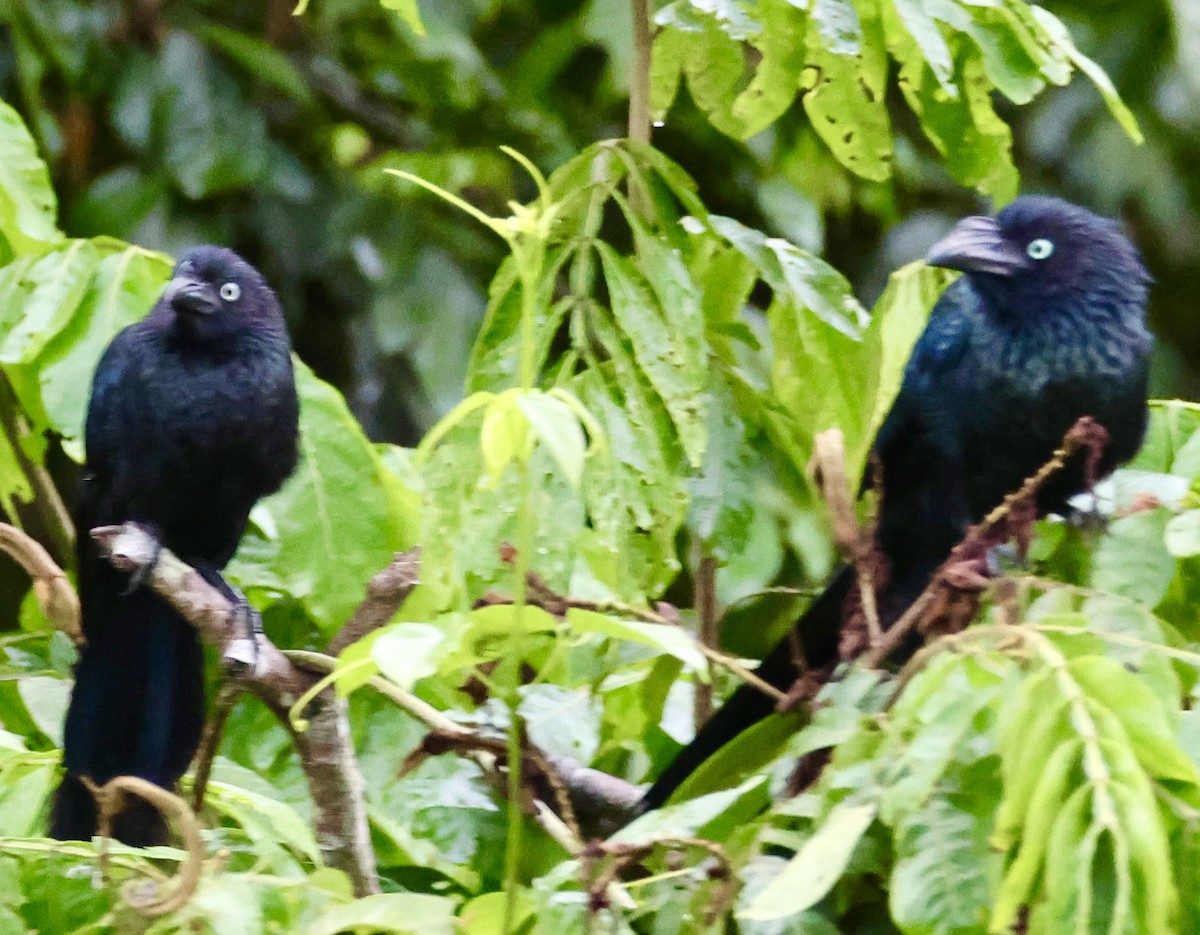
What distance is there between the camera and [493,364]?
1640 mm

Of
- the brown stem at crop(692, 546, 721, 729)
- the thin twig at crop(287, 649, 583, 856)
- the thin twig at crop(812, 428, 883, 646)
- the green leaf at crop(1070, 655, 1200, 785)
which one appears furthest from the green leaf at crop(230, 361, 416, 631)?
the green leaf at crop(1070, 655, 1200, 785)

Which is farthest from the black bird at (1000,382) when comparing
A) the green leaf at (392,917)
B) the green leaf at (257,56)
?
the green leaf at (257,56)

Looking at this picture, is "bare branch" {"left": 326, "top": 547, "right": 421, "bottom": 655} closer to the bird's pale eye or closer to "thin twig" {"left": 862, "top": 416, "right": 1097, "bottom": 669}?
"thin twig" {"left": 862, "top": 416, "right": 1097, "bottom": 669}

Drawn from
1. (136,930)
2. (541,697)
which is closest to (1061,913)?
(136,930)

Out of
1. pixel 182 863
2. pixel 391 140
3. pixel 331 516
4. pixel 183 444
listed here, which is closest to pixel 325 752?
pixel 182 863

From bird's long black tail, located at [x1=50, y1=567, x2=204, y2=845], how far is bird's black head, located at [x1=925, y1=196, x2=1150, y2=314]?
1076mm

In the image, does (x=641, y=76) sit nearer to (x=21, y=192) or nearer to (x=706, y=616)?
(x=706, y=616)

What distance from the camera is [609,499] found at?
4.98 ft

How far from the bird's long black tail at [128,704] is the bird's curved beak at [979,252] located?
1.06m

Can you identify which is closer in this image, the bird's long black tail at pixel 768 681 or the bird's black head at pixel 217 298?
the bird's long black tail at pixel 768 681

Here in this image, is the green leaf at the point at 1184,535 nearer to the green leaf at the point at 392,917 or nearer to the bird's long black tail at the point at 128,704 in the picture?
the green leaf at the point at 392,917

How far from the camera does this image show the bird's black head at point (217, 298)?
210 cm

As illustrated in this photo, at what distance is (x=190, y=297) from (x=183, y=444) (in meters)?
0.20

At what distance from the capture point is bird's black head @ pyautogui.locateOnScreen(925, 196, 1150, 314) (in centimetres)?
197
